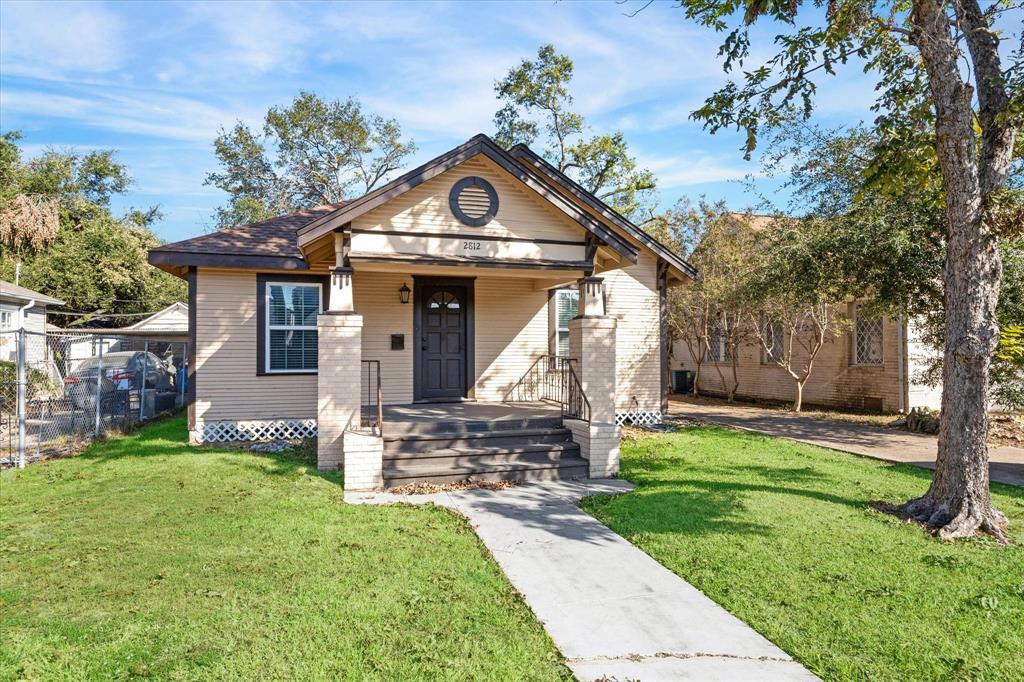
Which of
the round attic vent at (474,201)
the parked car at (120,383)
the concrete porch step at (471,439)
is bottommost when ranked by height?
the concrete porch step at (471,439)

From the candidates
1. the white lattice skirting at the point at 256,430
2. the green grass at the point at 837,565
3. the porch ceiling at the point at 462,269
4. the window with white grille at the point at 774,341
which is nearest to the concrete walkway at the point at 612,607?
the green grass at the point at 837,565

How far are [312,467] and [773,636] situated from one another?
6540 mm

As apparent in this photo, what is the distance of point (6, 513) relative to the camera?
653 cm

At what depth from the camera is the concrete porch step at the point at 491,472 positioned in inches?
315

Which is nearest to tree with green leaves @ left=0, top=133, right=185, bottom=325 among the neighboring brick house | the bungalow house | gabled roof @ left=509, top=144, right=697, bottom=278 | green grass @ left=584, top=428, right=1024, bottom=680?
the bungalow house

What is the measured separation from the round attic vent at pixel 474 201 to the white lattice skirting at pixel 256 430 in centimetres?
493

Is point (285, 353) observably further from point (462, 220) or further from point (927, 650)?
point (927, 650)

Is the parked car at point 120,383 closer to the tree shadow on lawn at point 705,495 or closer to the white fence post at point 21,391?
the white fence post at point 21,391

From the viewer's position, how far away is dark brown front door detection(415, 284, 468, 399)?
38.8 ft

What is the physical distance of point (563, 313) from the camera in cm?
1280

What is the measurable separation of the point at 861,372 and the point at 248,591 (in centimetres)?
1667

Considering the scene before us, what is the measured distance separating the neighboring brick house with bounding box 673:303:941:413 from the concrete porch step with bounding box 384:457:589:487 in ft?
30.9

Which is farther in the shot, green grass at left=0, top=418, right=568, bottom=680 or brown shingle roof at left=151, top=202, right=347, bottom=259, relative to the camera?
brown shingle roof at left=151, top=202, right=347, bottom=259

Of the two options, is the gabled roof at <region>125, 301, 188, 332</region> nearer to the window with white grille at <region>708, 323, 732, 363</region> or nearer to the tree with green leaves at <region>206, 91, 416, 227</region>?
the tree with green leaves at <region>206, 91, 416, 227</region>
